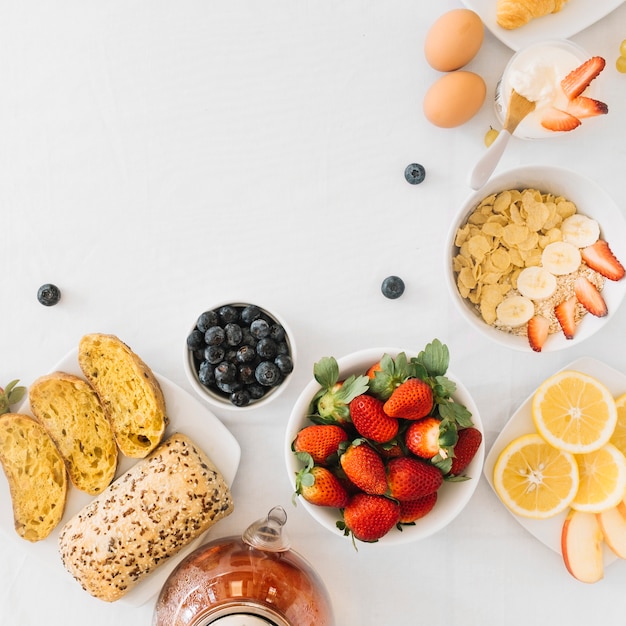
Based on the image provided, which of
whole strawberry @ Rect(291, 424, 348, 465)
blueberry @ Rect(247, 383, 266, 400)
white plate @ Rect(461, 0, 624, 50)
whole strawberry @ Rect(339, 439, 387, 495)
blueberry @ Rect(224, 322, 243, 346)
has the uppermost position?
white plate @ Rect(461, 0, 624, 50)

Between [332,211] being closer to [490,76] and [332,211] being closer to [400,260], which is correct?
[400,260]

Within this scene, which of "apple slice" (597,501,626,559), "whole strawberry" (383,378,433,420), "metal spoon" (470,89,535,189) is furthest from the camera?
"apple slice" (597,501,626,559)

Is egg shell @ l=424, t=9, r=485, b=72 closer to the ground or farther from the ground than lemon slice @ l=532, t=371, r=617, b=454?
farther from the ground

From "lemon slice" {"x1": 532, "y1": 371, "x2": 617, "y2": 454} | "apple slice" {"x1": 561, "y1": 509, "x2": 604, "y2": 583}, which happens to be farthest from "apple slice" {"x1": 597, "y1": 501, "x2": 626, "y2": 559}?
"lemon slice" {"x1": 532, "y1": 371, "x2": 617, "y2": 454}

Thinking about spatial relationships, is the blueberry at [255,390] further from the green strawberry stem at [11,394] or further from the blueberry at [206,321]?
the green strawberry stem at [11,394]

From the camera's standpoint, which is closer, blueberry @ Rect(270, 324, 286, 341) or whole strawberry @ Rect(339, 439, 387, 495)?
whole strawberry @ Rect(339, 439, 387, 495)

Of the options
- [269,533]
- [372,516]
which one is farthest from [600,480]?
[269,533]

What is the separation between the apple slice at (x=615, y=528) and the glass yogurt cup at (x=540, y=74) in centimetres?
60

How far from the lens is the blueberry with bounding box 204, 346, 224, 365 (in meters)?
0.93

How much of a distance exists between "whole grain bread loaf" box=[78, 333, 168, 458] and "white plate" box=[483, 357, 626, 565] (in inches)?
20.3

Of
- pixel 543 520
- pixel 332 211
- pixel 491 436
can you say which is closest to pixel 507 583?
pixel 543 520

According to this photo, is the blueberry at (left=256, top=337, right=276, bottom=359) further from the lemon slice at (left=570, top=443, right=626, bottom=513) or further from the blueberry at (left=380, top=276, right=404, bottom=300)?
the lemon slice at (left=570, top=443, right=626, bottom=513)

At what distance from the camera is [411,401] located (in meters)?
0.78

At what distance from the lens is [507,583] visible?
1054 millimetres
